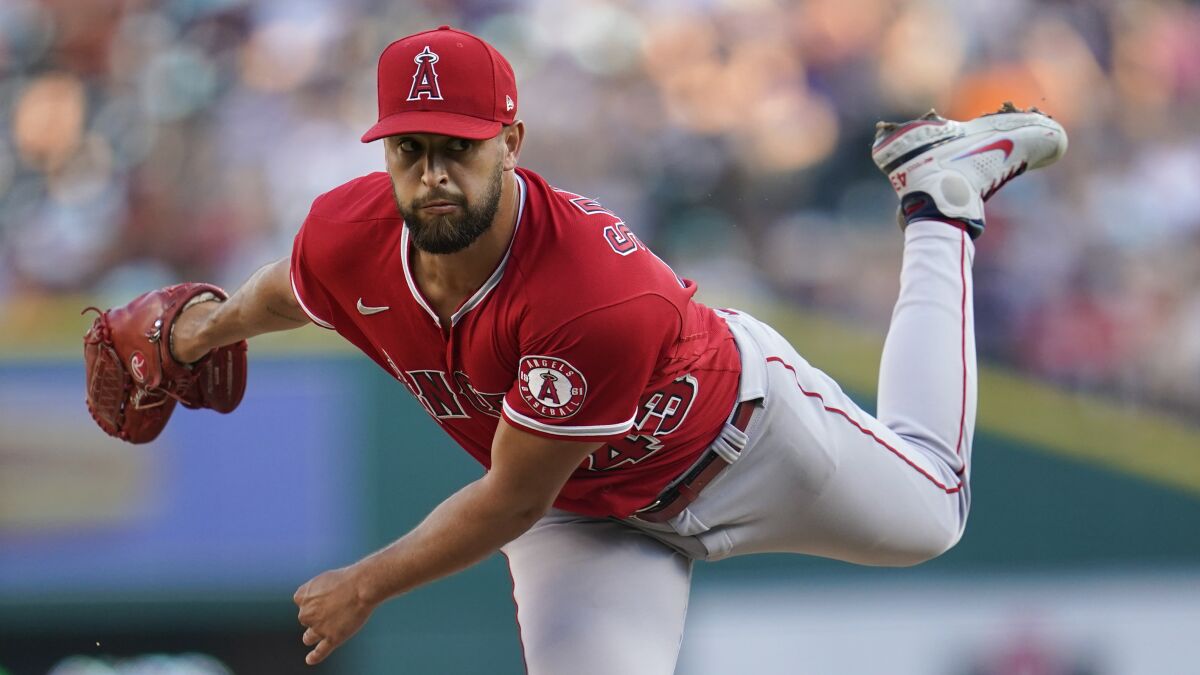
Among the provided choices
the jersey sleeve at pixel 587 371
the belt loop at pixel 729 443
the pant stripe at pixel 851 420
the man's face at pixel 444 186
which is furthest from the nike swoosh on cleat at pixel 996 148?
the man's face at pixel 444 186

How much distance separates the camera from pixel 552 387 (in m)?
2.94

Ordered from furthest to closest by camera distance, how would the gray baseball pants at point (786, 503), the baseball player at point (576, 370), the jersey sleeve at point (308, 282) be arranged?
the gray baseball pants at point (786, 503) → the jersey sleeve at point (308, 282) → the baseball player at point (576, 370)

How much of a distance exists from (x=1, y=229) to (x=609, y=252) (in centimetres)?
548

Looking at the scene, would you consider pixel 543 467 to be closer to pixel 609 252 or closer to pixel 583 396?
pixel 583 396

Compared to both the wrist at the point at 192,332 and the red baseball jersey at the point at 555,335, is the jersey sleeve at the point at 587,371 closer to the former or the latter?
the red baseball jersey at the point at 555,335

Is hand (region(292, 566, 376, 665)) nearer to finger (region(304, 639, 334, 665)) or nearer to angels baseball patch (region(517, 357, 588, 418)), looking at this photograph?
finger (region(304, 639, 334, 665))

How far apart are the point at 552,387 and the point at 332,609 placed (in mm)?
654

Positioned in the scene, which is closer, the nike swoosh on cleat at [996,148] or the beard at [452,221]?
the beard at [452,221]

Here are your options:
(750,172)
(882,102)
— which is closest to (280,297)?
(750,172)

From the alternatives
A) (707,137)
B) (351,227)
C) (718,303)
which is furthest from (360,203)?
(707,137)

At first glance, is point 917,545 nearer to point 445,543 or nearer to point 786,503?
point 786,503

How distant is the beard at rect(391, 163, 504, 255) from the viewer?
2.85m

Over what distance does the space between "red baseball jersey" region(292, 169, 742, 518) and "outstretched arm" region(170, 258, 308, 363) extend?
0.15 meters

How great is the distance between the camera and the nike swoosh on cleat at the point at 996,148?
4.07 metres
